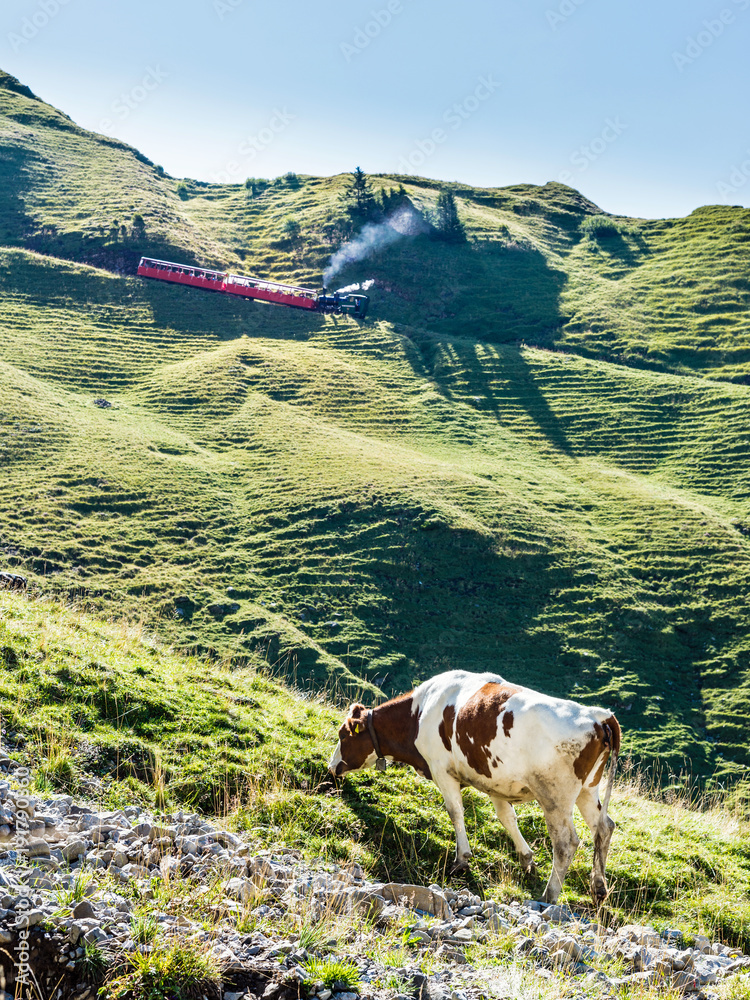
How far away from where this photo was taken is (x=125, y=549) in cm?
2892

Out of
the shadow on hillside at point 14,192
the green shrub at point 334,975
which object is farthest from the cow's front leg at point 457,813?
the shadow on hillside at point 14,192

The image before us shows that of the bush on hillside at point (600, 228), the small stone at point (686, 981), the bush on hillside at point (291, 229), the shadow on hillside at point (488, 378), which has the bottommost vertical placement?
the small stone at point (686, 981)

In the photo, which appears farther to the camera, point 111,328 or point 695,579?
point 111,328

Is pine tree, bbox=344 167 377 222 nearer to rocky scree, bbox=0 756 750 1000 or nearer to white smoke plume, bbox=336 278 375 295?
white smoke plume, bbox=336 278 375 295

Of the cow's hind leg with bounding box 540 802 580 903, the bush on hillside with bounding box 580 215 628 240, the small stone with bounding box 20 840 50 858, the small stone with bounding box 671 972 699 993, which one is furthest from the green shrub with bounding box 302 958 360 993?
the bush on hillside with bounding box 580 215 628 240

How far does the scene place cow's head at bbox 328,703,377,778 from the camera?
418 inches

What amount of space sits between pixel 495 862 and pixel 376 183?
9749 cm

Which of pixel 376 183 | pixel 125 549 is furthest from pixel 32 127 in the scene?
pixel 125 549

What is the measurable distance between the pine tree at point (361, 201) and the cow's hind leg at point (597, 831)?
82.4 meters

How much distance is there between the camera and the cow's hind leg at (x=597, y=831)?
29.2 feet

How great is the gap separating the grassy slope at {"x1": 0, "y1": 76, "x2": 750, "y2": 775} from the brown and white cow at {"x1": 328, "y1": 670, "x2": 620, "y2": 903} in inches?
493

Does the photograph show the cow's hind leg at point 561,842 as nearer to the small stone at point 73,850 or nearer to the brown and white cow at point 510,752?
the brown and white cow at point 510,752

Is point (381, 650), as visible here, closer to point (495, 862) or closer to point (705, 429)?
point (495, 862)

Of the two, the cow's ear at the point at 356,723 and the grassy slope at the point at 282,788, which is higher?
the cow's ear at the point at 356,723
